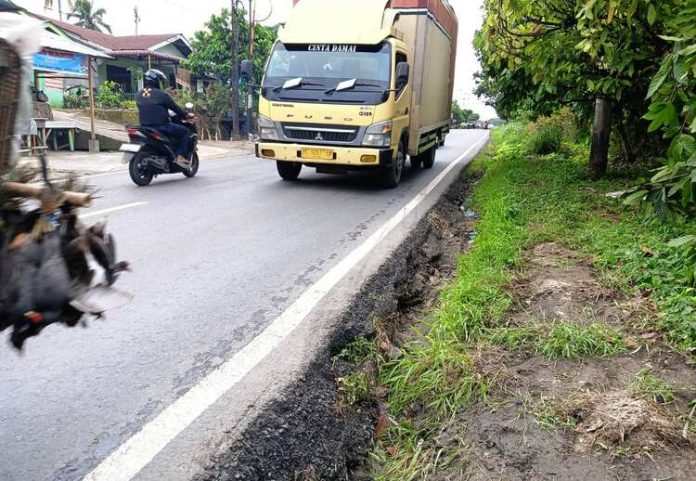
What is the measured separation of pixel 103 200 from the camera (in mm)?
7742

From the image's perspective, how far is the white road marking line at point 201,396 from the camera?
227cm

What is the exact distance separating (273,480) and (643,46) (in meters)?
5.87

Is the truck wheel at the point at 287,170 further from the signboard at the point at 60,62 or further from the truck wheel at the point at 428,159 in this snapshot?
the signboard at the point at 60,62

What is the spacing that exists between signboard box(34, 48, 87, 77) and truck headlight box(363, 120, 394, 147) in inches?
339

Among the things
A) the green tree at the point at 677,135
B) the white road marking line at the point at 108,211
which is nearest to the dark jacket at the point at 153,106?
the white road marking line at the point at 108,211

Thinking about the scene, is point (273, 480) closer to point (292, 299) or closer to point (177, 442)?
point (177, 442)

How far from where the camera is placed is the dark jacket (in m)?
9.13

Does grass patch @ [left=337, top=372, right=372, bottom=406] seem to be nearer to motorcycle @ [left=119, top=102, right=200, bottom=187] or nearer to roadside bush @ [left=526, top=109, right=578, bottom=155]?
motorcycle @ [left=119, top=102, right=200, bottom=187]

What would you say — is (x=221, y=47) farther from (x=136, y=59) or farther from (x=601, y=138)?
(x=601, y=138)

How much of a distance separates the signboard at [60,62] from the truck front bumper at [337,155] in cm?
737

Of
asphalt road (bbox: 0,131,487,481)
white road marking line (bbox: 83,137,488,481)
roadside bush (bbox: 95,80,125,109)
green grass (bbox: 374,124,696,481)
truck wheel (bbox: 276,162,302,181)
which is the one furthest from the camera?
roadside bush (bbox: 95,80,125,109)

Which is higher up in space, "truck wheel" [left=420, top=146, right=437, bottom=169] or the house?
the house

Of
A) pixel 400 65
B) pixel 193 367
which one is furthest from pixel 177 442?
pixel 400 65

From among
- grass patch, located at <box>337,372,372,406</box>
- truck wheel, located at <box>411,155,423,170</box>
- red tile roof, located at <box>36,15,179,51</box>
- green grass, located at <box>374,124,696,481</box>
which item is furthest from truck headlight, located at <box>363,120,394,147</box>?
red tile roof, located at <box>36,15,179,51</box>
